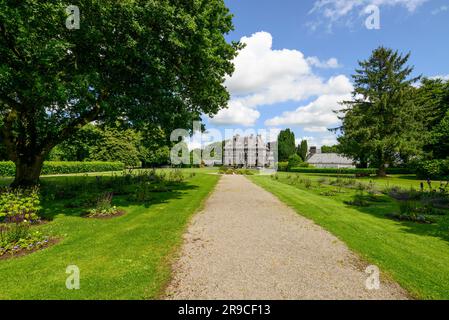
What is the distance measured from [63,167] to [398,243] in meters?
46.2

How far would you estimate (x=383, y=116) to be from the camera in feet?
121

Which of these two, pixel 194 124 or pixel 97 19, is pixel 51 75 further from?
pixel 194 124

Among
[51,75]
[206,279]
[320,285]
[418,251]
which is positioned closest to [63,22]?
[51,75]

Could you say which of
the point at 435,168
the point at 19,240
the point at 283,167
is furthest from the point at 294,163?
the point at 19,240

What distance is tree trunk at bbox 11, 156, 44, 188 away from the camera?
14195mm

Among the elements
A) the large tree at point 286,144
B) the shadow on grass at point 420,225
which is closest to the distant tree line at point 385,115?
the shadow on grass at point 420,225

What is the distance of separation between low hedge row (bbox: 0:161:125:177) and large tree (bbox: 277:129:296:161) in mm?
56589

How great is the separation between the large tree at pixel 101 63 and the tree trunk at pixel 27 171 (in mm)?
50

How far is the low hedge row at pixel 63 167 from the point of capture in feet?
106

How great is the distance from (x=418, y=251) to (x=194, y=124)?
13381 mm

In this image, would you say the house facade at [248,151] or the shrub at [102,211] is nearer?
the shrub at [102,211]

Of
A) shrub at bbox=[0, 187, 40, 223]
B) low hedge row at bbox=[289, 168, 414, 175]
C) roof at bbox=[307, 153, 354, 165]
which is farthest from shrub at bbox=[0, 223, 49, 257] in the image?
roof at bbox=[307, 153, 354, 165]

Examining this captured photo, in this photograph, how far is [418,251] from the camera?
6594mm

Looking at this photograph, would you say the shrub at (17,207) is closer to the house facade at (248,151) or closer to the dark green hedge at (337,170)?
the dark green hedge at (337,170)
